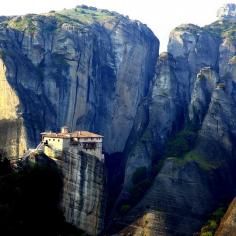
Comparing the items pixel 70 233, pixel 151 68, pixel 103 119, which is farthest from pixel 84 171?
pixel 151 68

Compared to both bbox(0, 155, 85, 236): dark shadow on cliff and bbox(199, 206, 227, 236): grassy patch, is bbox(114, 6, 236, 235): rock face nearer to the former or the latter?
bbox(199, 206, 227, 236): grassy patch

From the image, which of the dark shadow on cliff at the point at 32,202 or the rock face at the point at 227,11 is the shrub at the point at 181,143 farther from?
the rock face at the point at 227,11

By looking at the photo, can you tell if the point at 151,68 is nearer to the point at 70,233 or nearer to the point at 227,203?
the point at 227,203

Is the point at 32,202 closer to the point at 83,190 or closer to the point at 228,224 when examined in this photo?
the point at 83,190

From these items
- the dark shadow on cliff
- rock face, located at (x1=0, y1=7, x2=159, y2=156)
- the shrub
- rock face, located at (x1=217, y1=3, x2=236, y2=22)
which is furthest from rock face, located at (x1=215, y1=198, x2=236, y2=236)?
rock face, located at (x1=217, y1=3, x2=236, y2=22)

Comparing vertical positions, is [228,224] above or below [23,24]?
below

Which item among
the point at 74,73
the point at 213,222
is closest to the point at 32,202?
the point at 213,222
